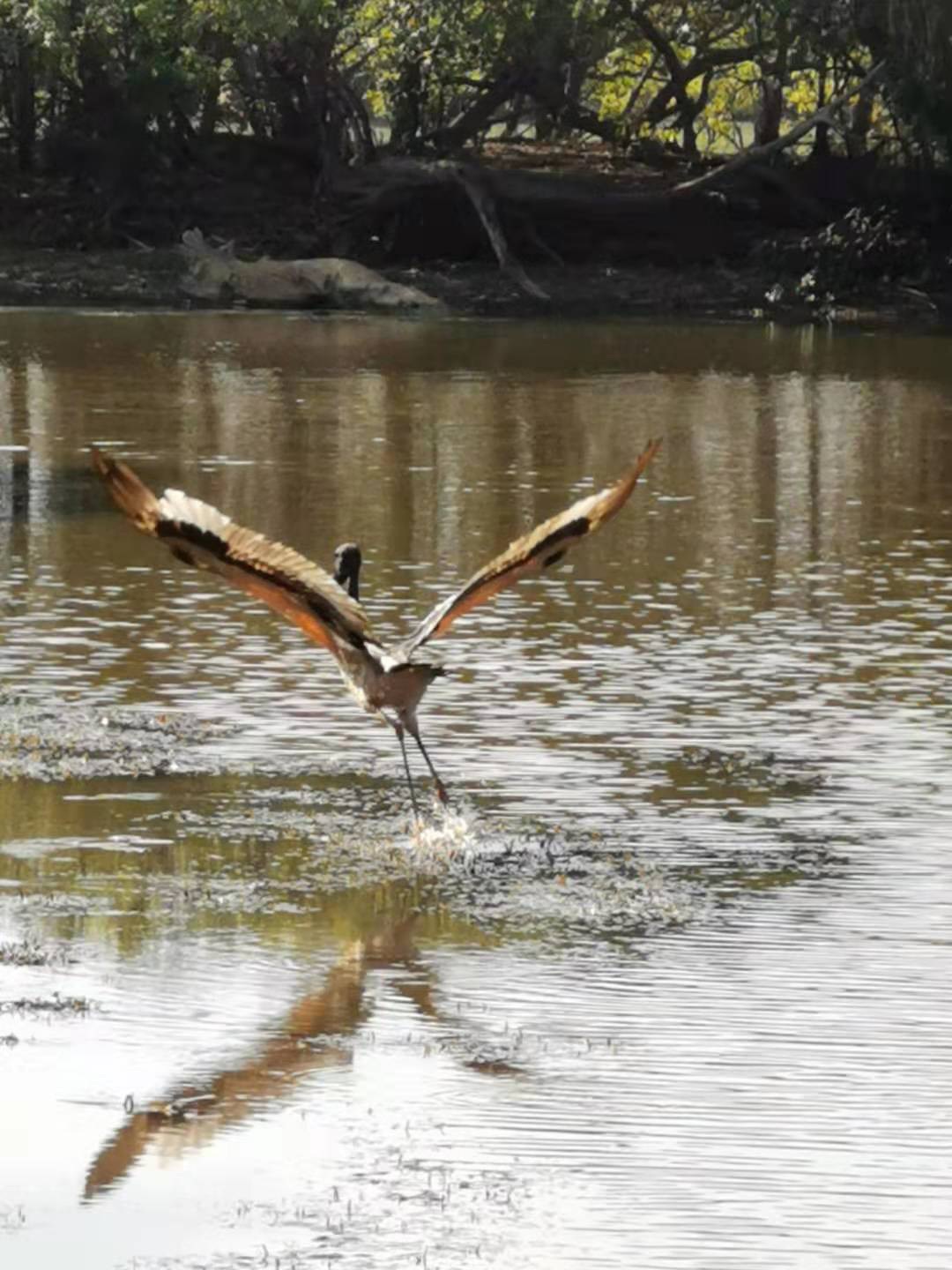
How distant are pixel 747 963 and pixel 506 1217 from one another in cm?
235

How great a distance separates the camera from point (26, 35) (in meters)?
41.1

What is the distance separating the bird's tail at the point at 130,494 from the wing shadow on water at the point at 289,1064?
1450 mm

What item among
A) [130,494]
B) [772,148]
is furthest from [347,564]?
[772,148]

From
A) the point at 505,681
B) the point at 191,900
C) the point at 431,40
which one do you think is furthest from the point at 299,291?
the point at 191,900

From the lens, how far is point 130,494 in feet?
28.2

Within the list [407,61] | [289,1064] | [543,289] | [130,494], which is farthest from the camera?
[407,61]

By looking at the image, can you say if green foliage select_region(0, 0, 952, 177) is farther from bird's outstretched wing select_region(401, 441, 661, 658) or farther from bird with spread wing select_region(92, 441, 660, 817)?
bird's outstretched wing select_region(401, 441, 661, 658)

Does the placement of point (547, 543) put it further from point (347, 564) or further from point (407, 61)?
point (407, 61)

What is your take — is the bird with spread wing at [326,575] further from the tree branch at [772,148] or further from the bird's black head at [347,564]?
the tree branch at [772,148]

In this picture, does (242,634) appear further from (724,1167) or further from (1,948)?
(724,1167)

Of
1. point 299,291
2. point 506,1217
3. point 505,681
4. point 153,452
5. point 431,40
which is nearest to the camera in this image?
point 506,1217

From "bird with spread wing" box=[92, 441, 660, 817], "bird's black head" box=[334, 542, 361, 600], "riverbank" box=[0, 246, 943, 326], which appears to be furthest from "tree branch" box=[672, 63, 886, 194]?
"bird with spread wing" box=[92, 441, 660, 817]

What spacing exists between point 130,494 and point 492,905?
1905 millimetres

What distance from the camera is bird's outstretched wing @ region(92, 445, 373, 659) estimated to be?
28.3 feet
